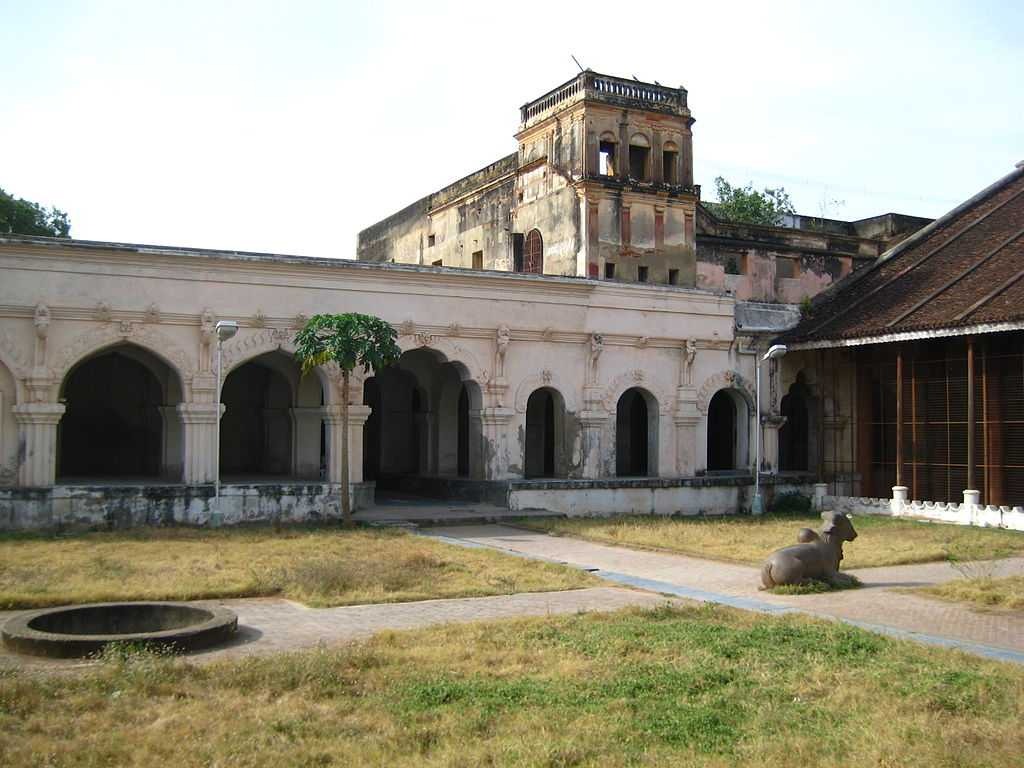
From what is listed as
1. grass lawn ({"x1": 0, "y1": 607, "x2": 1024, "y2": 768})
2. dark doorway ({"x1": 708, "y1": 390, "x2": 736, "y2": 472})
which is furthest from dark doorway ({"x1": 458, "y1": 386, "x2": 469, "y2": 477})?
grass lawn ({"x1": 0, "y1": 607, "x2": 1024, "y2": 768})

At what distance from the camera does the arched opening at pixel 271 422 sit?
84.2 feet

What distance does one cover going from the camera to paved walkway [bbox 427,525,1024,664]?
440 inches

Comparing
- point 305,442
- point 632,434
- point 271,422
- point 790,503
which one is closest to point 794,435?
point 790,503

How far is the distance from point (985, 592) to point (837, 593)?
1.71 meters

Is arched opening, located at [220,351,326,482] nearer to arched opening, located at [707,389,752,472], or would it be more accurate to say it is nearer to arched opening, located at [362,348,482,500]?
arched opening, located at [362,348,482,500]

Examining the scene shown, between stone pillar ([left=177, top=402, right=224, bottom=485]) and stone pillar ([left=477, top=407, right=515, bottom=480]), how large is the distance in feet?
20.0

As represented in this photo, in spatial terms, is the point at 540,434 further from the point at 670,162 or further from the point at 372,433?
the point at 670,162

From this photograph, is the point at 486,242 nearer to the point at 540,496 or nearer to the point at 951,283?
the point at 540,496

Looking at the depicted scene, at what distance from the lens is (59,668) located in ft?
29.6

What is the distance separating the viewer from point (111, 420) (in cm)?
2742

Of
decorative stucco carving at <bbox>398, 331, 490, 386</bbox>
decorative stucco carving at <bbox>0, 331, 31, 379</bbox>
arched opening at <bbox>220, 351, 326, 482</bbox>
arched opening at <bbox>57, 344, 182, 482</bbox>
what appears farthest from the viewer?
arched opening at <bbox>57, 344, 182, 482</bbox>

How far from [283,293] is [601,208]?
425 inches

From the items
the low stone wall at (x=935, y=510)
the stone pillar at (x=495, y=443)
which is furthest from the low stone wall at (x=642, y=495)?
the low stone wall at (x=935, y=510)

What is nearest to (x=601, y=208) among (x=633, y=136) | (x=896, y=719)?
(x=633, y=136)
